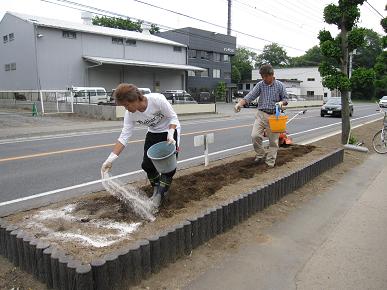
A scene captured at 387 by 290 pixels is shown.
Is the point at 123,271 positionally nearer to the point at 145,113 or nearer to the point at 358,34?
the point at 145,113

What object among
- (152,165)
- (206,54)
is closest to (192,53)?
(206,54)

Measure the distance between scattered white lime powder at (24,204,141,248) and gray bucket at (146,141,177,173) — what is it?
690 mm

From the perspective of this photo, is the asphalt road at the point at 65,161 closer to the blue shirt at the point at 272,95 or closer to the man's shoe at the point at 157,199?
the man's shoe at the point at 157,199

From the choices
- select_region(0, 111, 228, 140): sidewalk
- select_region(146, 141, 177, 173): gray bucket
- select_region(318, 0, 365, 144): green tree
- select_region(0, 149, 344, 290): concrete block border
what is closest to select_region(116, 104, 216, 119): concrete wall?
select_region(0, 111, 228, 140): sidewalk

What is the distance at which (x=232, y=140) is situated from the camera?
1255 cm

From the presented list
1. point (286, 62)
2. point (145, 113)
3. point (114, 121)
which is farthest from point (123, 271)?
point (286, 62)

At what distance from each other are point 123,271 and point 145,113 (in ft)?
5.97

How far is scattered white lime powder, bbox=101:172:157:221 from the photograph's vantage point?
4.13m

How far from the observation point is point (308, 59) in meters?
91.0

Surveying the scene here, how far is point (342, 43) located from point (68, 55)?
1081 inches

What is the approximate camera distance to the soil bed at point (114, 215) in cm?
340

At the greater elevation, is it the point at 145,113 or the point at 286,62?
the point at 286,62

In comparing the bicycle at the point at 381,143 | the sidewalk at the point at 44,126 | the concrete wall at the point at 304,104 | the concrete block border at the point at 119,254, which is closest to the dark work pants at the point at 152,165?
the concrete block border at the point at 119,254

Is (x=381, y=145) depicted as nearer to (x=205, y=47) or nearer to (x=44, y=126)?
(x=44, y=126)
